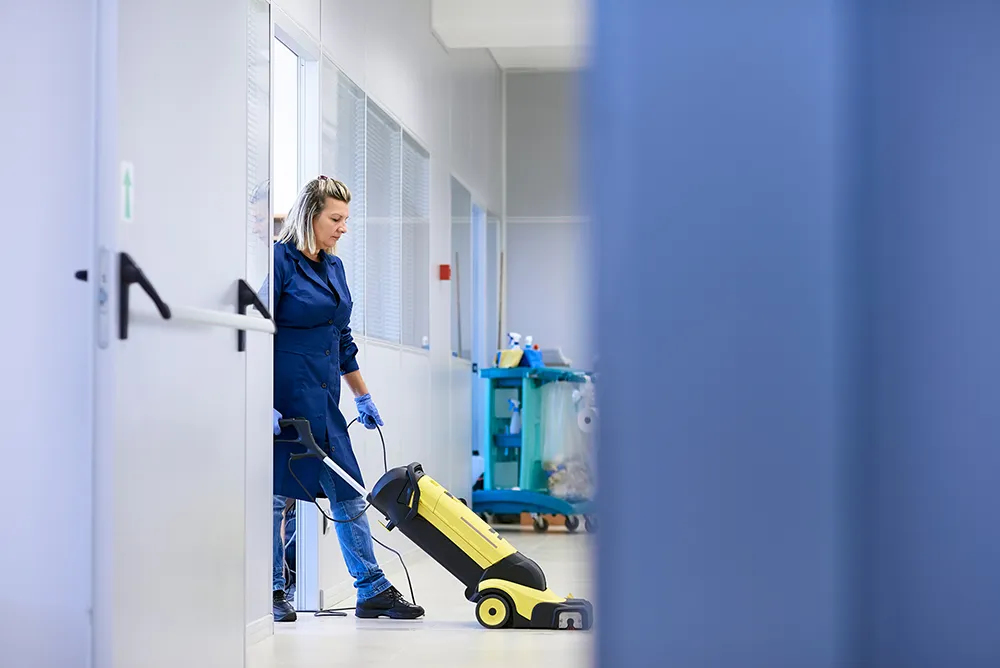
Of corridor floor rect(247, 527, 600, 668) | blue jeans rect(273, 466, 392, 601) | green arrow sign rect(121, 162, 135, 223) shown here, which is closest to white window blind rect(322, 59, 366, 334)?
blue jeans rect(273, 466, 392, 601)

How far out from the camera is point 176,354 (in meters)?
2.63

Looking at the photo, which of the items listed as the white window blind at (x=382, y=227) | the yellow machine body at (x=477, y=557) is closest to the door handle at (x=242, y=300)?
→ the yellow machine body at (x=477, y=557)

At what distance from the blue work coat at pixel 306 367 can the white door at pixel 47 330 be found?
1819 mm

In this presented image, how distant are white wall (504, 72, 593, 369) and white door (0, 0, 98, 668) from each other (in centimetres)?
799

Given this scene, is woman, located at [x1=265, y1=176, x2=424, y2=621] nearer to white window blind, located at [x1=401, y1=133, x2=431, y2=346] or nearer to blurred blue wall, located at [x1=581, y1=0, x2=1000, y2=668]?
white window blind, located at [x1=401, y1=133, x2=431, y2=346]

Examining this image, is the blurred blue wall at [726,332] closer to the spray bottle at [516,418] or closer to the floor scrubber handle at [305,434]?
the floor scrubber handle at [305,434]

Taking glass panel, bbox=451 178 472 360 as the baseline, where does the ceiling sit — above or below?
above

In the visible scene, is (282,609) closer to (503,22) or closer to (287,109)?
(287,109)

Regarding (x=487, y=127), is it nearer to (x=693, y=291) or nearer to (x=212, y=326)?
(x=212, y=326)

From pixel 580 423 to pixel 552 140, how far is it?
11.3 ft

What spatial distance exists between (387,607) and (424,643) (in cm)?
56

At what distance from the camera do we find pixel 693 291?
4.95 ft

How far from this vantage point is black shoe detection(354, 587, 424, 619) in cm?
442

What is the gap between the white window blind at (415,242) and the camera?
627cm
